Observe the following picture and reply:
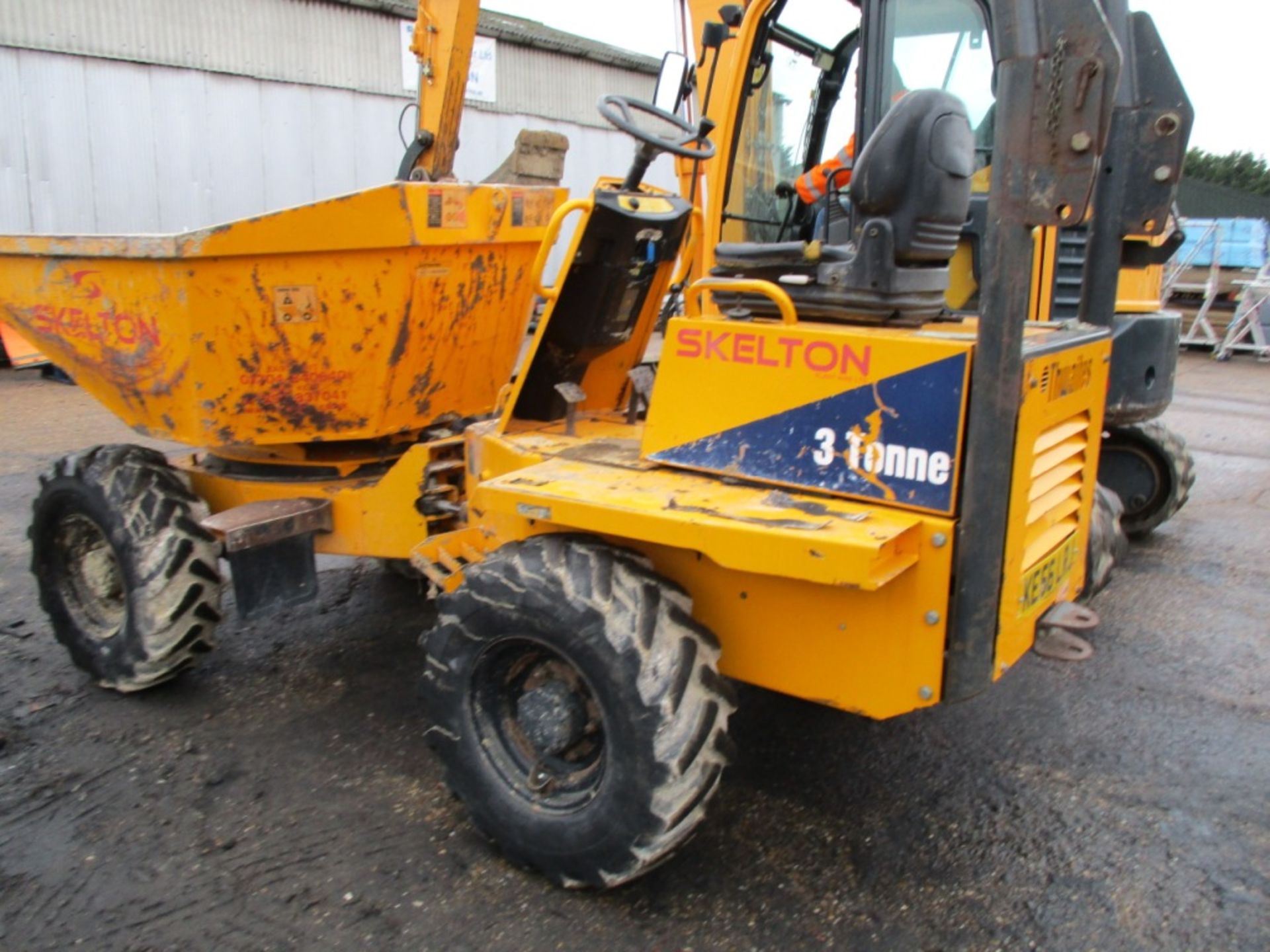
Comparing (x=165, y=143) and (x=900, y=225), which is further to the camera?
(x=165, y=143)

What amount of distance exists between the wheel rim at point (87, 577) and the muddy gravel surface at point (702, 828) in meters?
0.25

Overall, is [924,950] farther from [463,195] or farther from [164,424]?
[164,424]

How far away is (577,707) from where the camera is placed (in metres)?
2.83

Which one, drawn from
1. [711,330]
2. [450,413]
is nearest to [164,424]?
[450,413]

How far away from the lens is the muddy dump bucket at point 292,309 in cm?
347

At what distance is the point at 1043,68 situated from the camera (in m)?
2.16

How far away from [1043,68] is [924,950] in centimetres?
199

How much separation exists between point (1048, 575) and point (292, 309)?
2479mm

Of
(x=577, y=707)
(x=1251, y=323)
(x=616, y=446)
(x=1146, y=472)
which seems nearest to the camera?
(x=577, y=707)

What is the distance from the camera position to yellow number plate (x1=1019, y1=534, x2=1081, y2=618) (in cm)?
272

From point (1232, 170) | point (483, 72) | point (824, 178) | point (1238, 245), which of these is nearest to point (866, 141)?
point (824, 178)

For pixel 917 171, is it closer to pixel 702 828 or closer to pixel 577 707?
pixel 577 707

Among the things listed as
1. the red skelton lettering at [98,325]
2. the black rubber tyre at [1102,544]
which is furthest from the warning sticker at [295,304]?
the black rubber tyre at [1102,544]

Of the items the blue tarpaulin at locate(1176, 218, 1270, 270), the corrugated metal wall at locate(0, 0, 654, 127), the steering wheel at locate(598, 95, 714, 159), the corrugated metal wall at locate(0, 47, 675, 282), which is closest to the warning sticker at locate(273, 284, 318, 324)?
the steering wheel at locate(598, 95, 714, 159)
